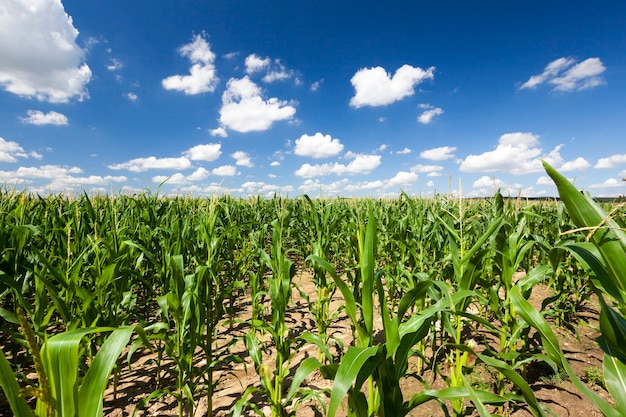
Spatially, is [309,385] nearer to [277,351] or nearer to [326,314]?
[277,351]

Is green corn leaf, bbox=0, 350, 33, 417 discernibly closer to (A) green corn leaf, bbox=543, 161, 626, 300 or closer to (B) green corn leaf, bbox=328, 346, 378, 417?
(B) green corn leaf, bbox=328, 346, 378, 417

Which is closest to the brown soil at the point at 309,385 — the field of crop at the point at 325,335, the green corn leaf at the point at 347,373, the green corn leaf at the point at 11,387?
the field of crop at the point at 325,335

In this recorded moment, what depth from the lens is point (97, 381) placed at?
858 mm

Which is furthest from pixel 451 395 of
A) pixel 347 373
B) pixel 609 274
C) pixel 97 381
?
pixel 97 381

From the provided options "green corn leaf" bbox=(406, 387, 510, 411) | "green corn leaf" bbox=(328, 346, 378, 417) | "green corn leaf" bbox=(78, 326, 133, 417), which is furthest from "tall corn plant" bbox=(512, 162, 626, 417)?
"green corn leaf" bbox=(78, 326, 133, 417)

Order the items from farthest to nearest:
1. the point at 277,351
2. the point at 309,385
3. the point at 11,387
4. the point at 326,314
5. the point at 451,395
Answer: the point at 326,314 < the point at 309,385 < the point at 277,351 < the point at 451,395 < the point at 11,387

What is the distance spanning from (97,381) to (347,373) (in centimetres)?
78

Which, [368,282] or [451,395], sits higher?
[368,282]

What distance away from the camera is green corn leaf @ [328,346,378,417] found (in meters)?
1.01

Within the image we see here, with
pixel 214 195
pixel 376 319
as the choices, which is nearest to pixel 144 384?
pixel 214 195

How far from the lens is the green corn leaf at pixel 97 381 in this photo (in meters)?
0.84

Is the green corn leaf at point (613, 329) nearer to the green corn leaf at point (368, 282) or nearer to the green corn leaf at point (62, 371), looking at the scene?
the green corn leaf at point (368, 282)

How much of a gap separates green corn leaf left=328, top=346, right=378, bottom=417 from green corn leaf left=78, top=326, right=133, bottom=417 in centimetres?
67

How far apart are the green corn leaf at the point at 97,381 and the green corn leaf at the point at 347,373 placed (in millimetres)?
674
